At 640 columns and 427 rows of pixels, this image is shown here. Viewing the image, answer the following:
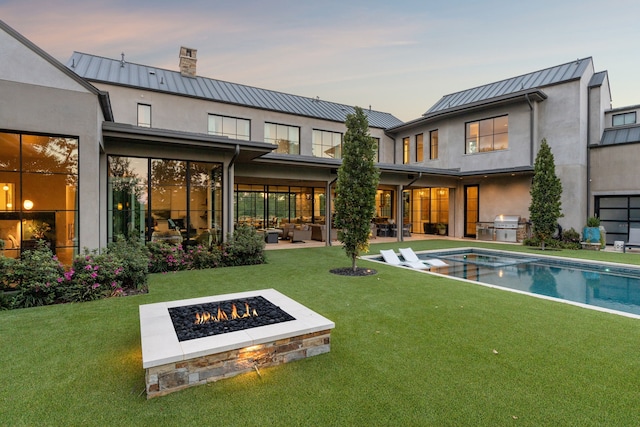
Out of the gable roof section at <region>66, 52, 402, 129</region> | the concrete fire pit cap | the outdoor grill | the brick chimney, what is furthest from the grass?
the brick chimney

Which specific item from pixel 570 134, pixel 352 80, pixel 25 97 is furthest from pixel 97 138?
pixel 570 134

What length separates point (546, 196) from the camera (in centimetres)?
1276

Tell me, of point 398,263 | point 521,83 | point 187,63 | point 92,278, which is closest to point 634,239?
point 521,83

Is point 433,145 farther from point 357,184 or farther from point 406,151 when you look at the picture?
point 357,184

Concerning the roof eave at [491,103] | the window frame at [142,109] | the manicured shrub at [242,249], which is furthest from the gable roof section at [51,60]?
the roof eave at [491,103]

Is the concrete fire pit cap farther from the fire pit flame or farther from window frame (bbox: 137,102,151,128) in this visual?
window frame (bbox: 137,102,151,128)

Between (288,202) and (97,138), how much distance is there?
13.4m

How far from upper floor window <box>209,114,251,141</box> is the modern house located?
0.07 m

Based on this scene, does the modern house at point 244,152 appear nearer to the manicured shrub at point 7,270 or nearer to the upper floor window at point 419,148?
the upper floor window at point 419,148

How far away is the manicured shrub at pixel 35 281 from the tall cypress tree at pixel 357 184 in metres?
5.79

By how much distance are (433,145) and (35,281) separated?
1830cm

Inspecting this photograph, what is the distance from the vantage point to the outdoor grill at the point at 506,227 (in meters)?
15.3

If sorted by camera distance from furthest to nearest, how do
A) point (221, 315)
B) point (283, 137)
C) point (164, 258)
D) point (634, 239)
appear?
point (283, 137), point (634, 239), point (164, 258), point (221, 315)

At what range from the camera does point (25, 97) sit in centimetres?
604
